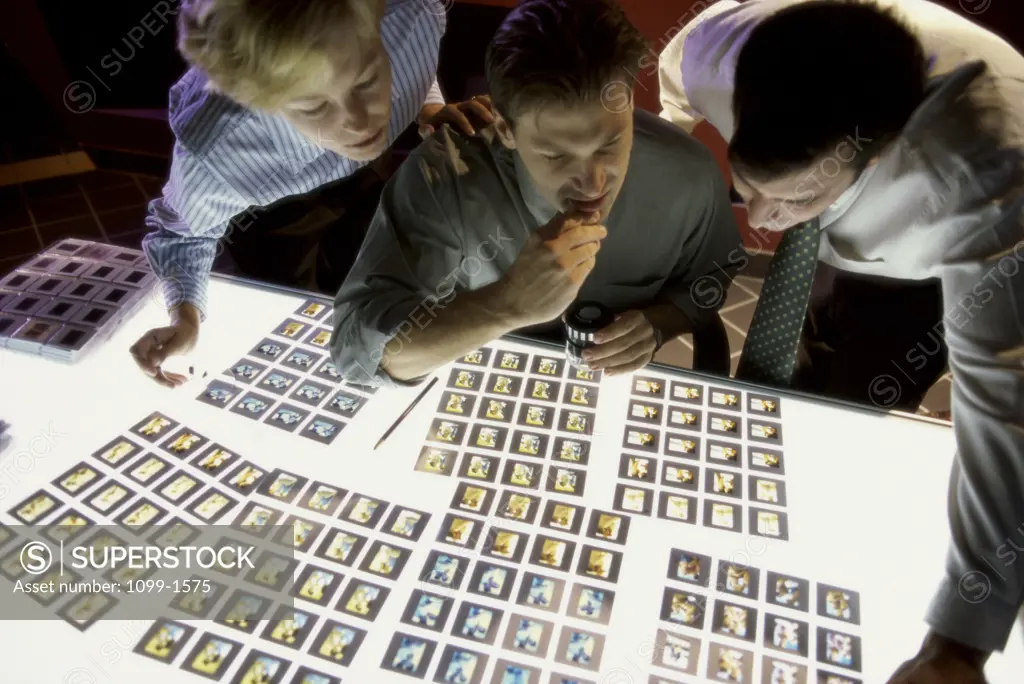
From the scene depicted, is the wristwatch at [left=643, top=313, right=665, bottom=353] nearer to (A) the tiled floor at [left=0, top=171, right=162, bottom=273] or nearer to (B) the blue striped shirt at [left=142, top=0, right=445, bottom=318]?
(B) the blue striped shirt at [left=142, top=0, right=445, bottom=318]

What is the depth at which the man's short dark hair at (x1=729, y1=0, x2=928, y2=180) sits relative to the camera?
92 centimetres

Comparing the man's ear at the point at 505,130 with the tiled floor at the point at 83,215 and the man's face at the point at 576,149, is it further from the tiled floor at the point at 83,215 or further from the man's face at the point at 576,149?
the tiled floor at the point at 83,215

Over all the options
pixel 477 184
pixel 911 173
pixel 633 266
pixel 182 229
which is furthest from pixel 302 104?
pixel 911 173

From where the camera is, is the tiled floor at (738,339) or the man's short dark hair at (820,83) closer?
the man's short dark hair at (820,83)

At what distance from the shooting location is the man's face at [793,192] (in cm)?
101

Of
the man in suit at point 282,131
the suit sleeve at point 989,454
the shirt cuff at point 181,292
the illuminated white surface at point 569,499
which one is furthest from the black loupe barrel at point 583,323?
the shirt cuff at point 181,292

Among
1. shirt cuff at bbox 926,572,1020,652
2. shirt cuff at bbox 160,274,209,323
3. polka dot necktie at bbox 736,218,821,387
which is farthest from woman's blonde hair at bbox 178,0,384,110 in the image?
shirt cuff at bbox 926,572,1020,652

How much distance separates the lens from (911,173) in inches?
42.5

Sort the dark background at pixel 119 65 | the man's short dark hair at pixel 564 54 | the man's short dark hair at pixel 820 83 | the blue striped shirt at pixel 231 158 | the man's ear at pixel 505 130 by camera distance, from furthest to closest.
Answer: the dark background at pixel 119 65
the blue striped shirt at pixel 231 158
the man's ear at pixel 505 130
the man's short dark hair at pixel 564 54
the man's short dark hair at pixel 820 83

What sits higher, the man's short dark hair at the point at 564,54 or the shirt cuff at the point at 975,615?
the man's short dark hair at the point at 564,54

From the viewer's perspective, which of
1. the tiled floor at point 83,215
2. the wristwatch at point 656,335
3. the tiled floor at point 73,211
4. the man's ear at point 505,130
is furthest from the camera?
the tiled floor at point 73,211

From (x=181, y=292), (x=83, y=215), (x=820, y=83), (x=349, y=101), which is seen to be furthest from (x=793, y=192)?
(x=83, y=215)

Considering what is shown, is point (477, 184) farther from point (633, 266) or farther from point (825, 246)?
point (825, 246)

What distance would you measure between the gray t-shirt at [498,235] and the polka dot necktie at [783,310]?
0.17m
